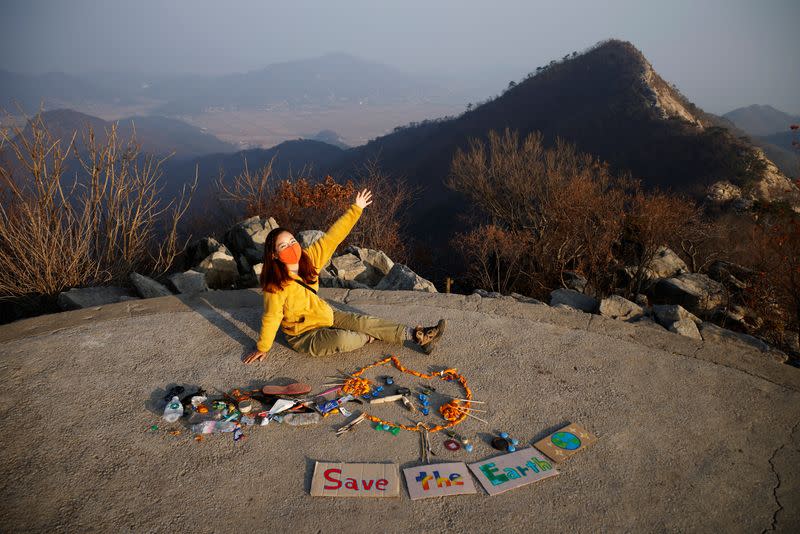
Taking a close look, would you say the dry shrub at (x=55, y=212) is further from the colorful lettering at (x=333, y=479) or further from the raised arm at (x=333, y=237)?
the colorful lettering at (x=333, y=479)

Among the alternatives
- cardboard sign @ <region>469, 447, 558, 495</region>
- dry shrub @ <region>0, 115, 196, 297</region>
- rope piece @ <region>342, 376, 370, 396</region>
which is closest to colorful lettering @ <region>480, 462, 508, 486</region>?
cardboard sign @ <region>469, 447, 558, 495</region>

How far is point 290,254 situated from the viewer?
439 centimetres

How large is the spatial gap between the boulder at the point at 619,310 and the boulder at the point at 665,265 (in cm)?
676

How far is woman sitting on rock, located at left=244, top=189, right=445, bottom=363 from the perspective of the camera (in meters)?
4.39

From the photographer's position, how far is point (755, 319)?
28.2 ft

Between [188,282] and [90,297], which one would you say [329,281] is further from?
[90,297]

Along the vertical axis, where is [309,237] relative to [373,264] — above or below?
above

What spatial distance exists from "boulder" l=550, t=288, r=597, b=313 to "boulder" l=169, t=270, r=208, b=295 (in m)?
5.20

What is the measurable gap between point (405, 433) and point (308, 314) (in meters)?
1.58

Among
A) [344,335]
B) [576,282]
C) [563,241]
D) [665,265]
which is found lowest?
[576,282]

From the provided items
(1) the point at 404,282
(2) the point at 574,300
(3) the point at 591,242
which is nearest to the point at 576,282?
(3) the point at 591,242

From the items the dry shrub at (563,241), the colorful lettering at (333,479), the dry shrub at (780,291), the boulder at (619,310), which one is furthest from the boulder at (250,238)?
the dry shrub at (780,291)

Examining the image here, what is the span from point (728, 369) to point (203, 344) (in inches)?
205

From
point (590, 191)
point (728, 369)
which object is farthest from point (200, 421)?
point (590, 191)
